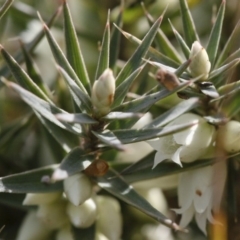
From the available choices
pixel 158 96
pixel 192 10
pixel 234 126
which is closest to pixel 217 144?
pixel 234 126

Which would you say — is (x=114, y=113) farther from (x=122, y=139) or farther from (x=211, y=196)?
(x=211, y=196)

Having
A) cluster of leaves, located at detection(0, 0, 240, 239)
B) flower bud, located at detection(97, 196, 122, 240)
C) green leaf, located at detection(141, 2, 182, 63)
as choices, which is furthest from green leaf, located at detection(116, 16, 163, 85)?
flower bud, located at detection(97, 196, 122, 240)

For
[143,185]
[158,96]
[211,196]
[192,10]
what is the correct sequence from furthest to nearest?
[192,10] < [143,185] < [211,196] < [158,96]

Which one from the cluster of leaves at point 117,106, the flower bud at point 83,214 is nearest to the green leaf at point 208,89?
the cluster of leaves at point 117,106

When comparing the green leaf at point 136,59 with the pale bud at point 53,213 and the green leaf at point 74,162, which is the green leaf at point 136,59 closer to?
the green leaf at point 74,162

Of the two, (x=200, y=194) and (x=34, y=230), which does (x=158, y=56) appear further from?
(x=34, y=230)

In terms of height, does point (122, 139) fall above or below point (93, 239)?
above
